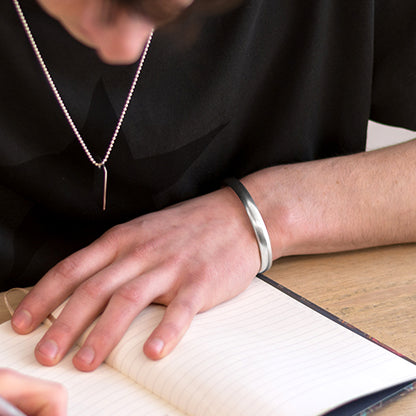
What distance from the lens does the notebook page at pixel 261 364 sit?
0.59 m

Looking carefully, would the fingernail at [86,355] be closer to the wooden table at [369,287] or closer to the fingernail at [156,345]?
the fingernail at [156,345]

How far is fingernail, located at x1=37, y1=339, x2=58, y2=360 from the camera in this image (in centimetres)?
65

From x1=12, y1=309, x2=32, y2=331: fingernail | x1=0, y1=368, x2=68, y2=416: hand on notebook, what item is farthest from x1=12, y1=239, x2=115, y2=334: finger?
x1=0, y1=368, x2=68, y2=416: hand on notebook

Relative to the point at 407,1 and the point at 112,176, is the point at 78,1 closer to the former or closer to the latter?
the point at 112,176

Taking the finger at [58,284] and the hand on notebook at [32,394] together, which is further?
the finger at [58,284]

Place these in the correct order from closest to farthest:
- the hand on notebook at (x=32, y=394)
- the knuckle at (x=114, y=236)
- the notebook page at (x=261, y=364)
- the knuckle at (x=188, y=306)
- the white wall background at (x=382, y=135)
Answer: the hand on notebook at (x=32, y=394) < the notebook page at (x=261, y=364) < the knuckle at (x=188, y=306) < the knuckle at (x=114, y=236) < the white wall background at (x=382, y=135)

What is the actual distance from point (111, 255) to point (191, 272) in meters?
0.12

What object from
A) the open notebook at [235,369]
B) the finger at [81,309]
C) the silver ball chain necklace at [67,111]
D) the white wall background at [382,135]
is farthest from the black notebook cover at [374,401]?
the white wall background at [382,135]

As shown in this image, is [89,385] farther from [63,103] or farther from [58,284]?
[63,103]

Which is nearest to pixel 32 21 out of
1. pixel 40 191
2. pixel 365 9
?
pixel 40 191

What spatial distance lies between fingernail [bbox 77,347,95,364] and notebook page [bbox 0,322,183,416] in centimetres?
1

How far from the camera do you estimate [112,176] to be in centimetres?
92

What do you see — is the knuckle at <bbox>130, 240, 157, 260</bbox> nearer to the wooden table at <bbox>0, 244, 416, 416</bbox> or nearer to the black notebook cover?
the wooden table at <bbox>0, 244, 416, 416</bbox>

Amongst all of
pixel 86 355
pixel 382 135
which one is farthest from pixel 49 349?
pixel 382 135
